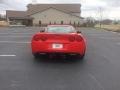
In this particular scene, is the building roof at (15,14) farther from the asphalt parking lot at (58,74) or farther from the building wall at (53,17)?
the asphalt parking lot at (58,74)

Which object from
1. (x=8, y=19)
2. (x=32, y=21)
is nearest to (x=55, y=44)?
(x=32, y=21)

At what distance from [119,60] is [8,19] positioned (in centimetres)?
8567

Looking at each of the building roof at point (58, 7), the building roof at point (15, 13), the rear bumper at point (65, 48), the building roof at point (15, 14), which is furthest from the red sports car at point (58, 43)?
the building roof at point (15, 13)

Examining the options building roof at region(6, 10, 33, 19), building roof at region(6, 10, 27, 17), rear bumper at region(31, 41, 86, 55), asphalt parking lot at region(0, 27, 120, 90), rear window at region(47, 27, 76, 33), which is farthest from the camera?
building roof at region(6, 10, 27, 17)

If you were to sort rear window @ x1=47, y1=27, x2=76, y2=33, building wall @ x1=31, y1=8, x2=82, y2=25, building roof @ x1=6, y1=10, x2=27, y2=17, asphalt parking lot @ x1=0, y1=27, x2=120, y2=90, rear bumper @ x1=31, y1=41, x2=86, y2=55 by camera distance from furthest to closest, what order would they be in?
building roof @ x1=6, y1=10, x2=27, y2=17 → building wall @ x1=31, y1=8, x2=82, y2=25 → rear window @ x1=47, y1=27, x2=76, y2=33 → rear bumper @ x1=31, y1=41, x2=86, y2=55 → asphalt parking lot @ x1=0, y1=27, x2=120, y2=90

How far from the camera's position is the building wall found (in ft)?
286

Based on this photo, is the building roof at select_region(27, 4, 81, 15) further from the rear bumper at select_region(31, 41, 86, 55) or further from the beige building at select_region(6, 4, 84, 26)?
the rear bumper at select_region(31, 41, 86, 55)

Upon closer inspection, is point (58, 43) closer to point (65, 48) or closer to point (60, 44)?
point (60, 44)

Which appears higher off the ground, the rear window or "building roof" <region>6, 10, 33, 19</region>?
"building roof" <region>6, 10, 33, 19</region>

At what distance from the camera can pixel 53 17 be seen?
3442 inches

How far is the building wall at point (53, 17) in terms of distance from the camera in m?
87.1

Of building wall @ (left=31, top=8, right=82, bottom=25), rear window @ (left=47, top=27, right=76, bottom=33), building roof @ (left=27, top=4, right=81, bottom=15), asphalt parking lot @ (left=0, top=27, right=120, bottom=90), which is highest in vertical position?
building roof @ (left=27, top=4, right=81, bottom=15)

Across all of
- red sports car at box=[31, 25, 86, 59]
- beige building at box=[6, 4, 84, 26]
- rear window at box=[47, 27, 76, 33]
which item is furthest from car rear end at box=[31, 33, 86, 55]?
beige building at box=[6, 4, 84, 26]

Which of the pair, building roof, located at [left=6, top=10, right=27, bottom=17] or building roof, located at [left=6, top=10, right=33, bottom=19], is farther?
building roof, located at [left=6, top=10, right=27, bottom=17]
